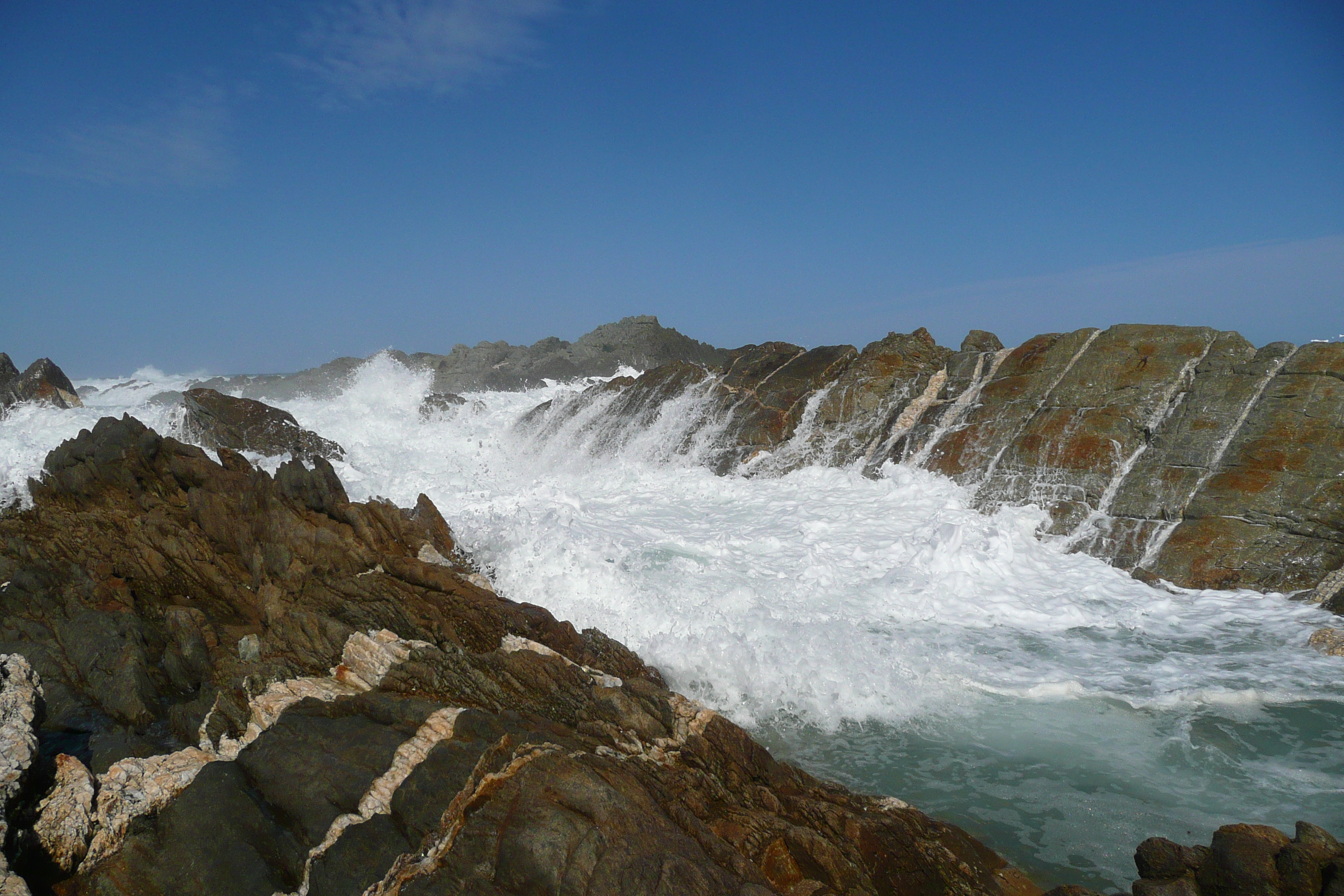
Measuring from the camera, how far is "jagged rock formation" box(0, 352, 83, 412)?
72.0 ft

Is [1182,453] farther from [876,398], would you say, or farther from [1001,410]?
[876,398]

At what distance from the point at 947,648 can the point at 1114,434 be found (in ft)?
19.3

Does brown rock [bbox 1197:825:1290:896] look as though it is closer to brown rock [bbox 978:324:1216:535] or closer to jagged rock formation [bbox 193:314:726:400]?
brown rock [bbox 978:324:1216:535]

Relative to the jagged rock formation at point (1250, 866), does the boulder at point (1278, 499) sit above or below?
above

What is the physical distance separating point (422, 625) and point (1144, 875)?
535 cm

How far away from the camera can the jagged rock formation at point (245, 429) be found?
16672 mm

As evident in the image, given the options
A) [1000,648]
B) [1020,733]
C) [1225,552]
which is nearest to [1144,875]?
[1020,733]

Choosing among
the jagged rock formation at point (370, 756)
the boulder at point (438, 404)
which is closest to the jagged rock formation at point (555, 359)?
the boulder at point (438, 404)

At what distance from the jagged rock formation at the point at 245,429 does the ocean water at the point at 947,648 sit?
9.84ft

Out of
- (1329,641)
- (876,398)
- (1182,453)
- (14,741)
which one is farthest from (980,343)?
(14,741)

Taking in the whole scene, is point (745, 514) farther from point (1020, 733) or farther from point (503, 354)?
point (503, 354)

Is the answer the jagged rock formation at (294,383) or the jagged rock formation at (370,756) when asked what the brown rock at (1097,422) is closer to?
the jagged rock formation at (370,756)

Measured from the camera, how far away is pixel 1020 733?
6.66 meters

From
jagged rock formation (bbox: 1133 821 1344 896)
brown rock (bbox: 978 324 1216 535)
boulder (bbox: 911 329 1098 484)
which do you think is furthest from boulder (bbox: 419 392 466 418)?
jagged rock formation (bbox: 1133 821 1344 896)
